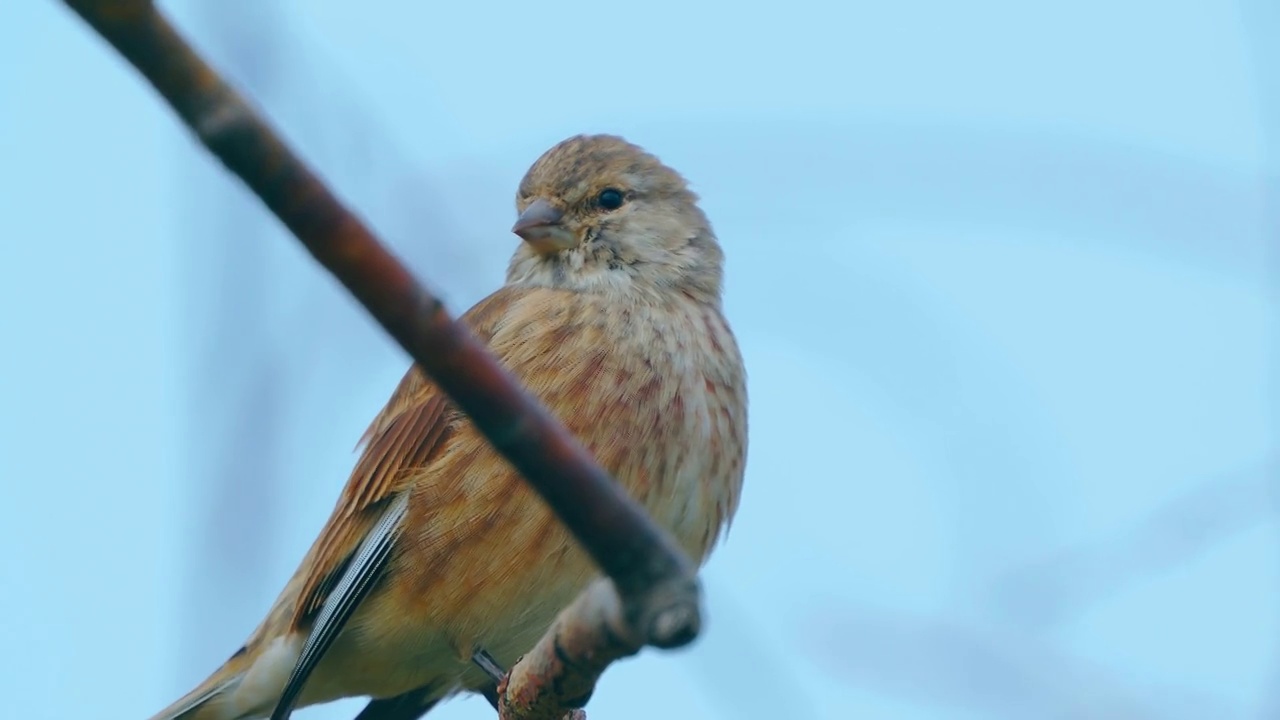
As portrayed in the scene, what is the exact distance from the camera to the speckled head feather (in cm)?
555

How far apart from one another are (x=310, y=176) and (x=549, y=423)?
16.8 inches

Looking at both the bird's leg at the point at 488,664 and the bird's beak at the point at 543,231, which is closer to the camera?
the bird's leg at the point at 488,664

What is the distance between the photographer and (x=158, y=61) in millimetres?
1702

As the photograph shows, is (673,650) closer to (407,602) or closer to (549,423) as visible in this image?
(549,423)

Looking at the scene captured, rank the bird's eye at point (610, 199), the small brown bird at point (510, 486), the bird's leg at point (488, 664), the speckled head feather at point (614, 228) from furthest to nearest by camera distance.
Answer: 1. the bird's eye at point (610, 199)
2. the speckled head feather at point (614, 228)
3. the bird's leg at point (488, 664)
4. the small brown bird at point (510, 486)

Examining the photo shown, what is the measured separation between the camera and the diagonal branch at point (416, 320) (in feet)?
5.62

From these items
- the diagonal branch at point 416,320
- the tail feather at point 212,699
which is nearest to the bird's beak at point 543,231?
the tail feather at point 212,699

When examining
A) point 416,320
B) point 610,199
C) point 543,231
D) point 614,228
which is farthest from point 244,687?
point 416,320

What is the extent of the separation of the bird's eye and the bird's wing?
0.60 m

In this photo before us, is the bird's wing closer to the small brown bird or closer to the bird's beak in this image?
the small brown bird

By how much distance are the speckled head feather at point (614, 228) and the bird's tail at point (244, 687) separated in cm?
163

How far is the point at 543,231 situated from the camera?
18.4 ft

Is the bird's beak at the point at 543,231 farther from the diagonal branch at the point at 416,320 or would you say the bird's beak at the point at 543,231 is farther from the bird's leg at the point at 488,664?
the diagonal branch at the point at 416,320

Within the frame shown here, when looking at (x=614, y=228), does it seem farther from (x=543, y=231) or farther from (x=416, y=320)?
(x=416, y=320)
